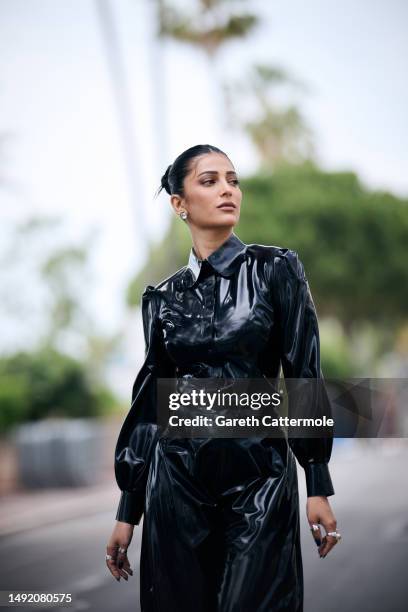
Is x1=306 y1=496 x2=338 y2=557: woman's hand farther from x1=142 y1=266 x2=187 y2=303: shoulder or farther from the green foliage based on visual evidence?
the green foliage

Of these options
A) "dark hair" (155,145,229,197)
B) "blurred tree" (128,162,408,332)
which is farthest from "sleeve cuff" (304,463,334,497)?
"blurred tree" (128,162,408,332)

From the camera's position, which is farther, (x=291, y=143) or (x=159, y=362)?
(x=291, y=143)

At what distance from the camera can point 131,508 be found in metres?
2.55

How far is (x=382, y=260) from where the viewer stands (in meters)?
32.1


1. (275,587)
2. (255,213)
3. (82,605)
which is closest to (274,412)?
(275,587)

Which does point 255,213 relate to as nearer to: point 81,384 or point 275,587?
point 81,384

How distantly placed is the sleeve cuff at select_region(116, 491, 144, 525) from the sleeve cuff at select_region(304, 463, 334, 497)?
45cm

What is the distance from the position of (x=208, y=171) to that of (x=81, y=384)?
55.6 feet

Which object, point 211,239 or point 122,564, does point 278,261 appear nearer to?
point 211,239

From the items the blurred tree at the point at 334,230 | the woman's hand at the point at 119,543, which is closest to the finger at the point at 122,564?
the woman's hand at the point at 119,543

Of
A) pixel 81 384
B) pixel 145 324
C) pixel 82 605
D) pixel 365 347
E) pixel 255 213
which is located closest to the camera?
pixel 145 324

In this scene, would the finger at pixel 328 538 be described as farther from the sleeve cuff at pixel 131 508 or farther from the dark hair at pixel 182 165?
the dark hair at pixel 182 165

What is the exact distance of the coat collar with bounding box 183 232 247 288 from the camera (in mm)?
2518

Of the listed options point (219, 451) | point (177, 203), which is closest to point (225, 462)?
point (219, 451)
